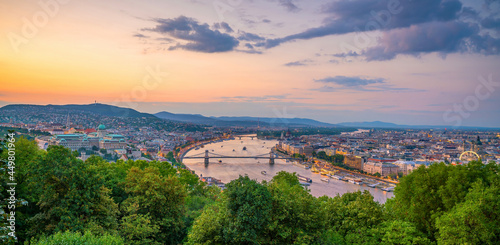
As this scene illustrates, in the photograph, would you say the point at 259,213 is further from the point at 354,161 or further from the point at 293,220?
the point at 354,161

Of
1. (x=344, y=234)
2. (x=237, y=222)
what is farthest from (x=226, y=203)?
(x=344, y=234)

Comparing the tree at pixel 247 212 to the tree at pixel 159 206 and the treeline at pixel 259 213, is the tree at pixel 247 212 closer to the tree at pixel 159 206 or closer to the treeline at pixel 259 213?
the treeline at pixel 259 213

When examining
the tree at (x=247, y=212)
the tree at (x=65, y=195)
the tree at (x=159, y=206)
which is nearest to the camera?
the tree at (x=247, y=212)

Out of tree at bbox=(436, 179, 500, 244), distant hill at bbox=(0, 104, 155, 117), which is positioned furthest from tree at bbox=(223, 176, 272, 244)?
distant hill at bbox=(0, 104, 155, 117)

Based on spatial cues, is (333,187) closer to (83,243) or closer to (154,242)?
(154,242)

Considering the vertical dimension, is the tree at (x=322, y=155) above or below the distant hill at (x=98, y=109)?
below

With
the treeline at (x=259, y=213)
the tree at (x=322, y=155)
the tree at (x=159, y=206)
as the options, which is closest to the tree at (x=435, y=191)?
the treeline at (x=259, y=213)

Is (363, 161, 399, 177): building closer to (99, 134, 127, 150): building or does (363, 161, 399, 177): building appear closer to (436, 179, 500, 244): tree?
(436, 179, 500, 244): tree

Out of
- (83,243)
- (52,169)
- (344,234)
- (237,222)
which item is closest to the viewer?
(83,243)
